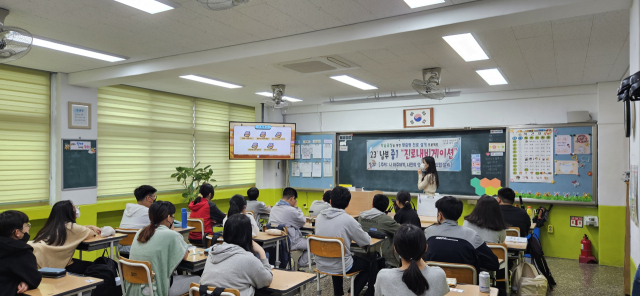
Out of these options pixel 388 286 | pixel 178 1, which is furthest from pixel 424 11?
pixel 388 286

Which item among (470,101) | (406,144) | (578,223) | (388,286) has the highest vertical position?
(470,101)

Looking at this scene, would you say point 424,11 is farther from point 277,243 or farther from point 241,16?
point 277,243

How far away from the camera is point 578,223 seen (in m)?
6.18

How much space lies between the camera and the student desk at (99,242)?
3822 millimetres

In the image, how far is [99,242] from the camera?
3904 millimetres

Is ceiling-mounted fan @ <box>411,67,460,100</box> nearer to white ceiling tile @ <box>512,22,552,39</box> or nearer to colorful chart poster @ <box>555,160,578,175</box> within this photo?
white ceiling tile @ <box>512,22,552,39</box>

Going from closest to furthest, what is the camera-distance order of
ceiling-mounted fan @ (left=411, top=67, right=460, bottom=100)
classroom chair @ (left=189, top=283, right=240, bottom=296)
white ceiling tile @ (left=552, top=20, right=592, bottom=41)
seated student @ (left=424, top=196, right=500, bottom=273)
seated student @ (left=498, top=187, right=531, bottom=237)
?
classroom chair @ (left=189, top=283, right=240, bottom=296), seated student @ (left=424, top=196, right=500, bottom=273), white ceiling tile @ (left=552, top=20, right=592, bottom=41), seated student @ (left=498, top=187, right=531, bottom=237), ceiling-mounted fan @ (left=411, top=67, right=460, bottom=100)

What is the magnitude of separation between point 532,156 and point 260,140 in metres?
4.72

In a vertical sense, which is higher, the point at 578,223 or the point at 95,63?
the point at 95,63

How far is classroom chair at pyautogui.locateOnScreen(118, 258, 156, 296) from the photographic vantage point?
2760 millimetres

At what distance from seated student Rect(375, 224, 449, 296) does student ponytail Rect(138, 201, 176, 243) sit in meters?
1.83

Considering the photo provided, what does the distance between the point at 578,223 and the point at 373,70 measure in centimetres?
404

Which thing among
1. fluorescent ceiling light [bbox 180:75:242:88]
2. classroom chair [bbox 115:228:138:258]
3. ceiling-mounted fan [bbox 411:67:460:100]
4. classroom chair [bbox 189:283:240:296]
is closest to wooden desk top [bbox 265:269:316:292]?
classroom chair [bbox 189:283:240:296]

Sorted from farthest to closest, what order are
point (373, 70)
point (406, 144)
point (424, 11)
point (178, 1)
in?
Answer: 1. point (406, 144)
2. point (373, 70)
3. point (424, 11)
4. point (178, 1)
